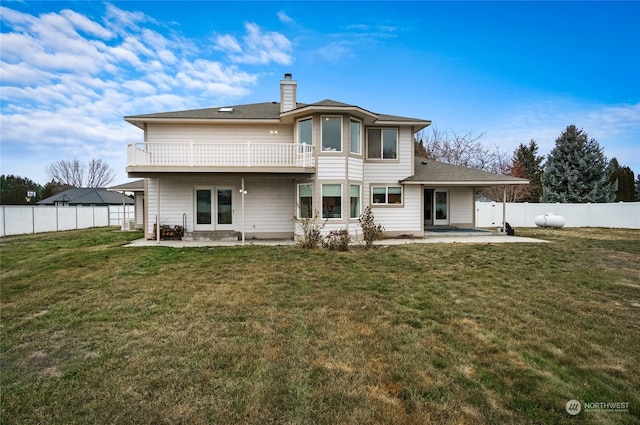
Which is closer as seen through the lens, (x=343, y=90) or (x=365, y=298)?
(x=365, y=298)

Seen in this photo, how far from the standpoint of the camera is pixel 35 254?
1120 centimetres

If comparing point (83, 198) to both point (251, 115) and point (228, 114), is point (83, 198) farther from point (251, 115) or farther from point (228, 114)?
point (251, 115)

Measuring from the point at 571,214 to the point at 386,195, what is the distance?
16219 mm

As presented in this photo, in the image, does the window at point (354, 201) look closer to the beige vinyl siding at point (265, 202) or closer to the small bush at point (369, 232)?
the small bush at point (369, 232)

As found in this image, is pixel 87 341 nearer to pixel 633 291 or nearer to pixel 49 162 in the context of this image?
pixel 633 291

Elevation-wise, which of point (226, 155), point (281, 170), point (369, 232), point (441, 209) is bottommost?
point (369, 232)

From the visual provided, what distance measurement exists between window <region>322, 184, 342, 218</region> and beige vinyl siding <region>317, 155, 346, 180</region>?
41cm

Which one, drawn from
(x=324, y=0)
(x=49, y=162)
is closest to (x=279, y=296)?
(x=324, y=0)

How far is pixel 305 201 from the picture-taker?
1340cm

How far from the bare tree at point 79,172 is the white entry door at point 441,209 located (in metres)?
56.2

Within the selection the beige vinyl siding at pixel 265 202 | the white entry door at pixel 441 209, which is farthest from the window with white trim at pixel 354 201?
the white entry door at pixel 441 209

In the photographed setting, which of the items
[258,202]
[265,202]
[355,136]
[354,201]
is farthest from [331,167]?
[258,202]

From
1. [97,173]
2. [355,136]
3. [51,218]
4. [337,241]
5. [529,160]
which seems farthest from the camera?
[97,173]

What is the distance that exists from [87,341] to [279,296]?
3021 millimetres
